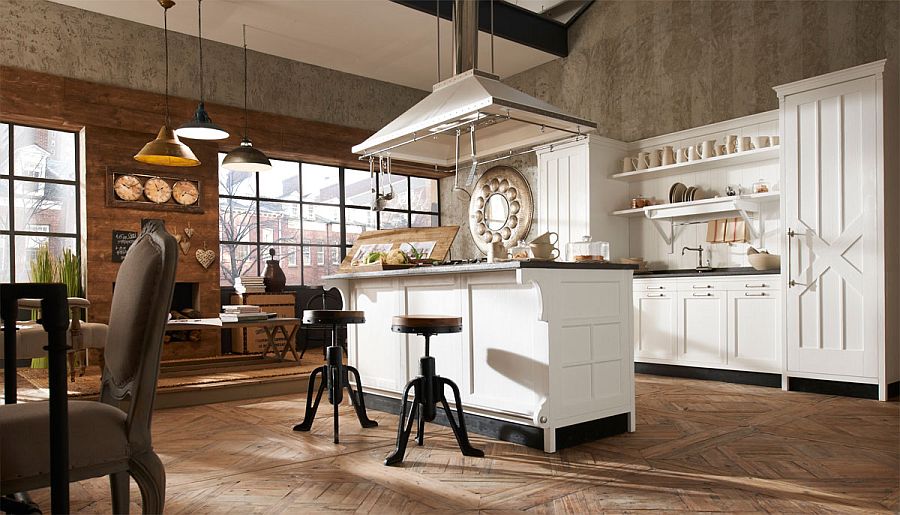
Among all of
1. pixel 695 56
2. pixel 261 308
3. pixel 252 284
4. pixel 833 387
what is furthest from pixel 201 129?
pixel 833 387

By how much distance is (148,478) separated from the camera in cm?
170

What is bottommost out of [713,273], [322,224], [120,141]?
[713,273]

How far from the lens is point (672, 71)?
685cm

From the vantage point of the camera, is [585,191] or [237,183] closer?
[585,191]

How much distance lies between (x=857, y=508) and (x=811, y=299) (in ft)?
9.26

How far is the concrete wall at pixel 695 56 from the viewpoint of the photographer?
5594 millimetres

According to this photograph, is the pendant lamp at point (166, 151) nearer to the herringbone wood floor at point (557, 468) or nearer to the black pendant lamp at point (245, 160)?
the black pendant lamp at point (245, 160)

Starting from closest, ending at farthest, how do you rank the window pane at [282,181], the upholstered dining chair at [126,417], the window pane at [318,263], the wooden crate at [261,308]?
the upholstered dining chair at [126,417]
the wooden crate at [261,308]
the window pane at [282,181]
the window pane at [318,263]

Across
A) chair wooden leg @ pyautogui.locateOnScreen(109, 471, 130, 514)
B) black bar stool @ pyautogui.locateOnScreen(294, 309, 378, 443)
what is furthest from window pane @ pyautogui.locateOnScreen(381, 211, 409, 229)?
chair wooden leg @ pyautogui.locateOnScreen(109, 471, 130, 514)

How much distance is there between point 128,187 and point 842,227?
6.56 m

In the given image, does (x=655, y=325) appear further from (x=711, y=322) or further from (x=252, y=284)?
(x=252, y=284)

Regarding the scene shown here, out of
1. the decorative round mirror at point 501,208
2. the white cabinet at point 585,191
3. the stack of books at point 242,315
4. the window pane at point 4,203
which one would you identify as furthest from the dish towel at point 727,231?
the window pane at point 4,203

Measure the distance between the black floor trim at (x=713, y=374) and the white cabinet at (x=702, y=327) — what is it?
0.28 ft

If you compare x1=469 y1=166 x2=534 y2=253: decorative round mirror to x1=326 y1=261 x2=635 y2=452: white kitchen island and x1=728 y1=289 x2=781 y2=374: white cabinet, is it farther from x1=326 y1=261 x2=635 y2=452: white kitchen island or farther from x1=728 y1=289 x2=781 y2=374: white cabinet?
x1=326 y1=261 x2=635 y2=452: white kitchen island
